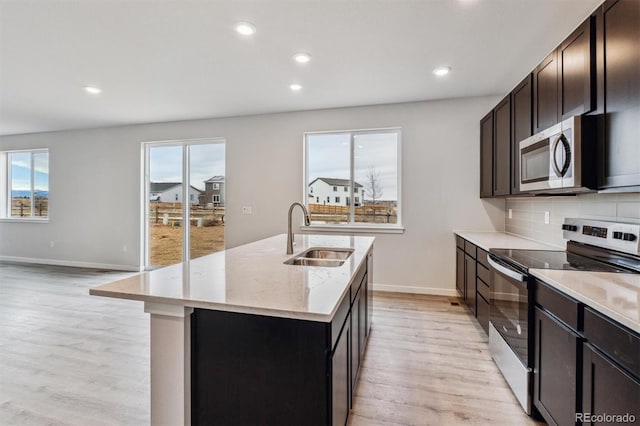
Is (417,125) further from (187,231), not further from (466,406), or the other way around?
(187,231)

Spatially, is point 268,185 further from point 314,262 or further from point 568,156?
point 568,156

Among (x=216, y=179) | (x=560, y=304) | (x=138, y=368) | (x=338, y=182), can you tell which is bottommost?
(x=138, y=368)

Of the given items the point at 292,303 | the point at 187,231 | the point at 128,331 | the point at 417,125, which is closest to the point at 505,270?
the point at 292,303

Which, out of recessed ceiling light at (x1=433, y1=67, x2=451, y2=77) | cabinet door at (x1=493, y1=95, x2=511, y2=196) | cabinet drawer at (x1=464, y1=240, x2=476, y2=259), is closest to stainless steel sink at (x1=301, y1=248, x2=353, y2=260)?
cabinet drawer at (x1=464, y1=240, x2=476, y2=259)

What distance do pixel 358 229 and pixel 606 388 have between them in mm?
3263

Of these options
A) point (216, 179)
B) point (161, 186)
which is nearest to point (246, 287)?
point (216, 179)

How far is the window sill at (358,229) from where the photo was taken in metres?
4.18

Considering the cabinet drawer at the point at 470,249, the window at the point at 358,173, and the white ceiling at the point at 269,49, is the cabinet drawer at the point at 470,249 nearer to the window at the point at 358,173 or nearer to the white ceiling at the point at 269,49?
the window at the point at 358,173

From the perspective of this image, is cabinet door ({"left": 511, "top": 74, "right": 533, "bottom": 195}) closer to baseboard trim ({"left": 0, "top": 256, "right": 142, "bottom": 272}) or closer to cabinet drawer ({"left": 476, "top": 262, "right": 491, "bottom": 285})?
cabinet drawer ({"left": 476, "top": 262, "right": 491, "bottom": 285})

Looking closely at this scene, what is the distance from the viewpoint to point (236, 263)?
6.18ft

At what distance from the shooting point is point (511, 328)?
1978 mm

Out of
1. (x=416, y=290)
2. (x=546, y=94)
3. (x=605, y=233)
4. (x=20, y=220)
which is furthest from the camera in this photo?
(x=20, y=220)

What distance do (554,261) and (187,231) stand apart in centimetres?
509

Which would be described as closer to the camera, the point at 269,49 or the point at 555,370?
the point at 555,370
